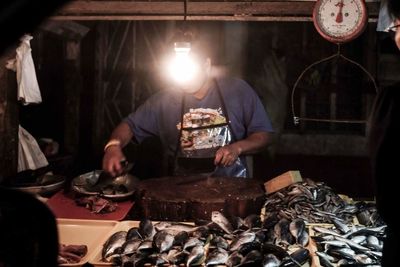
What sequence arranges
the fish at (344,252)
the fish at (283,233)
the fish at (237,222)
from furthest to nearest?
the fish at (237,222) → the fish at (283,233) → the fish at (344,252)

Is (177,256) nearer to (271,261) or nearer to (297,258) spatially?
(271,261)

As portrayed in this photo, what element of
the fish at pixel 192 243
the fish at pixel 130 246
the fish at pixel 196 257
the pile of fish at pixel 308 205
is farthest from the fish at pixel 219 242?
the pile of fish at pixel 308 205

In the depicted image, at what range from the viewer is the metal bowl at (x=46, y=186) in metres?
5.09

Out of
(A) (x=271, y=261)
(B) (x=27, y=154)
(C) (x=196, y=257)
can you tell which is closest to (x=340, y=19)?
(A) (x=271, y=261)

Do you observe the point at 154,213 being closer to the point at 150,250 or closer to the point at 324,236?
the point at 150,250

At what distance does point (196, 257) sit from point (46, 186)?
2.64 metres

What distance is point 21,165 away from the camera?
603 centimetres

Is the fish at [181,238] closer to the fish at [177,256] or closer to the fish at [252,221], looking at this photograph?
the fish at [177,256]

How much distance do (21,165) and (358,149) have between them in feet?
26.5

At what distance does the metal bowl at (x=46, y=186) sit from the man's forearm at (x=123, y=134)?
94cm

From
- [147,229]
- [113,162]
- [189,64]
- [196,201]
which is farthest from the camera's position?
[113,162]

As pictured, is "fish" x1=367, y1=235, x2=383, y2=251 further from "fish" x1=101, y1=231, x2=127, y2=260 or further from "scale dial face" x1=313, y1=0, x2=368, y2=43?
"fish" x1=101, y1=231, x2=127, y2=260

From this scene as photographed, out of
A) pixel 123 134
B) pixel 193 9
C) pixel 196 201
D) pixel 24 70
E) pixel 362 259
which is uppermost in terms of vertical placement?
pixel 193 9

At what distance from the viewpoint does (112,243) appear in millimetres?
3646
